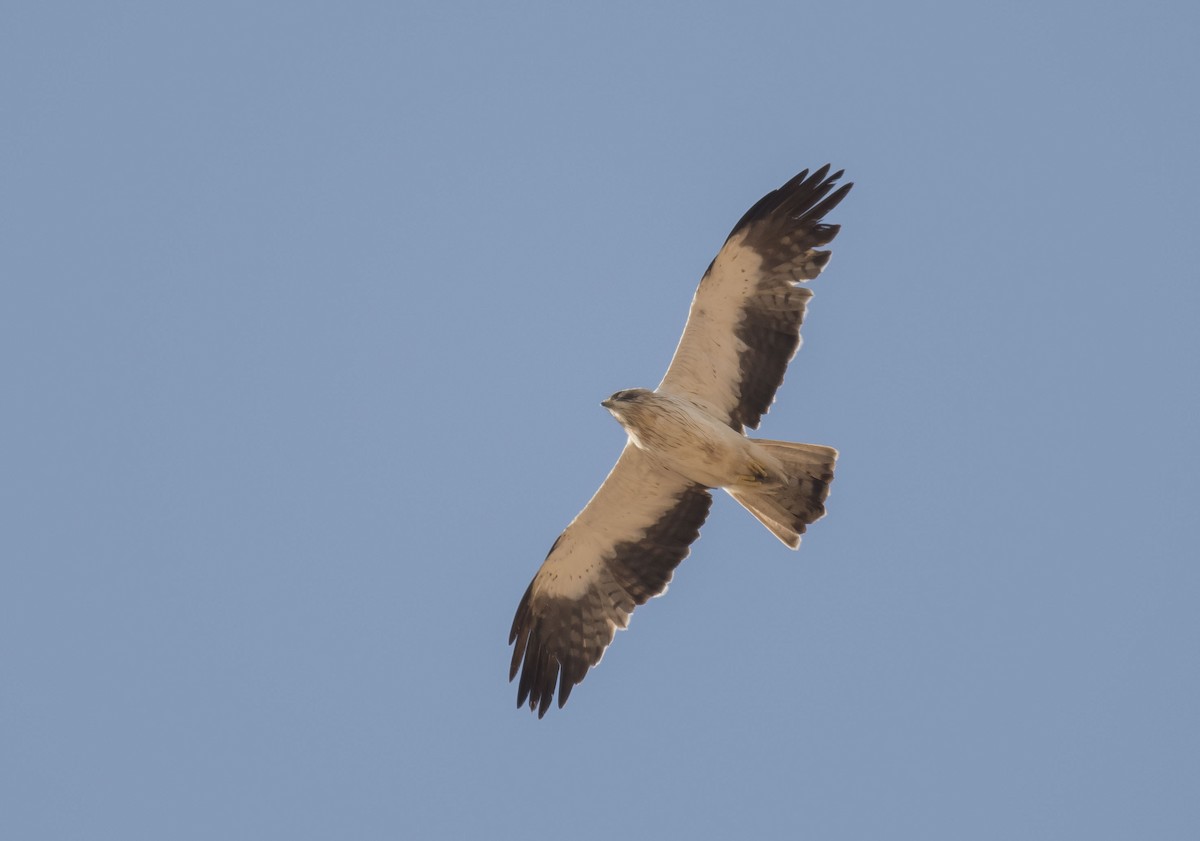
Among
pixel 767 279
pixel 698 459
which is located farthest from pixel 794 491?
pixel 767 279

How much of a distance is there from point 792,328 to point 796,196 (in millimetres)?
1186

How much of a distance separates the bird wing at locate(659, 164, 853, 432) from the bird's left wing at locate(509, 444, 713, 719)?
4.50 ft

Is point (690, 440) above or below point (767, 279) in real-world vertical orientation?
below

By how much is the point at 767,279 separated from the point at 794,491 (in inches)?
75.4

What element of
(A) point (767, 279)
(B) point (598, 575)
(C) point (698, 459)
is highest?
(A) point (767, 279)

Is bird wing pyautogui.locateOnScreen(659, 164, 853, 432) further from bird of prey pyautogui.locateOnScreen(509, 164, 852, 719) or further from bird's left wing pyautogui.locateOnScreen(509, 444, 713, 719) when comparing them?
bird's left wing pyautogui.locateOnScreen(509, 444, 713, 719)

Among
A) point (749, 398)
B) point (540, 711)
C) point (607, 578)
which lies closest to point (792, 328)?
point (749, 398)

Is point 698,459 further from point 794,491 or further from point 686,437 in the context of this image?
point 794,491

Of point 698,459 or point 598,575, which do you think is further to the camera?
point 598,575

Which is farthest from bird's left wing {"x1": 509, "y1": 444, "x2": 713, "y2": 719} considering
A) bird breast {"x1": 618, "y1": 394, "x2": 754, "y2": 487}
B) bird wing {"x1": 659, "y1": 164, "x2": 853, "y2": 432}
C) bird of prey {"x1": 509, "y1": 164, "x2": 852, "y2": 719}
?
bird wing {"x1": 659, "y1": 164, "x2": 853, "y2": 432}

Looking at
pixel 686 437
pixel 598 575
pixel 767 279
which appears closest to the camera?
pixel 686 437

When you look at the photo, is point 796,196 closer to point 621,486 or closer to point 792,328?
point 792,328

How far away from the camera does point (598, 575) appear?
14477 millimetres

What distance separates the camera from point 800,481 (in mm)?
13688
